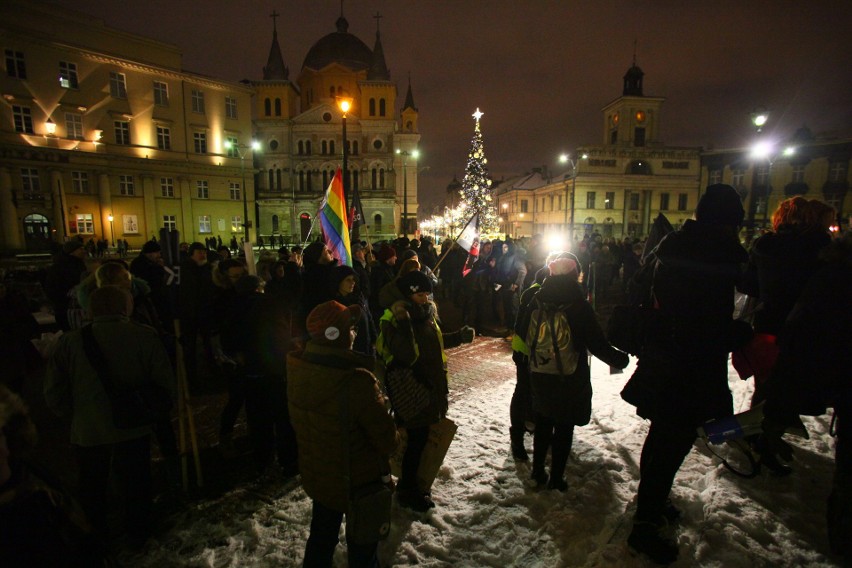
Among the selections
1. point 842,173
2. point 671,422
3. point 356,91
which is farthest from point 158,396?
point 356,91

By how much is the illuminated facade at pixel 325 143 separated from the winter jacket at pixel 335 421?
5514cm

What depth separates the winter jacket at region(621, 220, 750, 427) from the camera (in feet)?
9.36

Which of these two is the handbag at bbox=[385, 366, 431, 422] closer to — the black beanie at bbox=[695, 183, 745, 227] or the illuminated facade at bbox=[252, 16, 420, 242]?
the black beanie at bbox=[695, 183, 745, 227]

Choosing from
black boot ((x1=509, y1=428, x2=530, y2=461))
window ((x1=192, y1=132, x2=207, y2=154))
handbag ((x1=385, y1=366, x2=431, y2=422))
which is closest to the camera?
handbag ((x1=385, y1=366, x2=431, y2=422))

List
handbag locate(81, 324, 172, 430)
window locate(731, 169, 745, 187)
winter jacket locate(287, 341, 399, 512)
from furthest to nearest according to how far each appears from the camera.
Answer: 1. window locate(731, 169, 745, 187)
2. handbag locate(81, 324, 172, 430)
3. winter jacket locate(287, 341, 399, 512)

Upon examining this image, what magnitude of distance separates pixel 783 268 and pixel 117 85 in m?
49.9

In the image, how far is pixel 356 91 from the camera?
210ft

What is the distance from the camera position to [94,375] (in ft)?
10.0

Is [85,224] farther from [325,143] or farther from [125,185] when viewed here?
[325,143]

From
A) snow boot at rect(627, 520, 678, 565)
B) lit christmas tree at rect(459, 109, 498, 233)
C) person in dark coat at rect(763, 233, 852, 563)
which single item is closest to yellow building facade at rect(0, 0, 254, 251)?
lit christmas tree at rect(459, 109, 498, 233)

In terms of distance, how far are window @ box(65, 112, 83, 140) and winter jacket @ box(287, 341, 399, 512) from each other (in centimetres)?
4658

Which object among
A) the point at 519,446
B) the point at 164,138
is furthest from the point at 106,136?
the point at 519,446

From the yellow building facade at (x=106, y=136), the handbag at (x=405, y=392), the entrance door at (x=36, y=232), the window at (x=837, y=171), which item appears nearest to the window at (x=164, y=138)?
the yellow building facade at (x=106, y=136)

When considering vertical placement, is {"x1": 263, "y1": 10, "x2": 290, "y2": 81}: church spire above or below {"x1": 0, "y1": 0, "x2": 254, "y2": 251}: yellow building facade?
above
